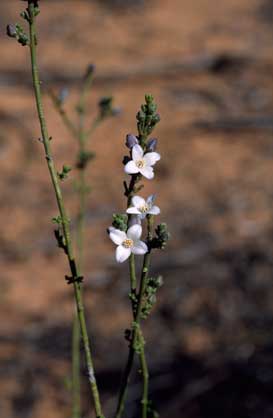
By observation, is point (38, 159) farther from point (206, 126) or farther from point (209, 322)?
point (209, 322)

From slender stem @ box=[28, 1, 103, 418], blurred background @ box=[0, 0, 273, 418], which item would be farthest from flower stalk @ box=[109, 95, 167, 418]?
blurred background @ box=[0, 0, 273, 418]

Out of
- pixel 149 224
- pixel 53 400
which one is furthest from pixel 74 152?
pixel 149 224

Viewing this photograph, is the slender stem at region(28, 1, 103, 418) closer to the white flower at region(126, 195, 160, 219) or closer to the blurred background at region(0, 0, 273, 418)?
the white flower at region(126, 195, 160, 219)

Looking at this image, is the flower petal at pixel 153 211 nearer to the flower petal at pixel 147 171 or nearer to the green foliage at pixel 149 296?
the flower petal at pixel 147 171

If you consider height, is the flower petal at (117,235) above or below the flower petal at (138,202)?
below

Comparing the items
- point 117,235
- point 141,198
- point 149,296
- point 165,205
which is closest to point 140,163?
point 141,198

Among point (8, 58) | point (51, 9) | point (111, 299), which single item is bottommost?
point (111, 299)

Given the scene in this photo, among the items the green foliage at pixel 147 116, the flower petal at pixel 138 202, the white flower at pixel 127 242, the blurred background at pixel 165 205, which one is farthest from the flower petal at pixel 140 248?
the blurred background at pixel 165 205

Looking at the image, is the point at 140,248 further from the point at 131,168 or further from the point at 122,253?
the point at 131,168
